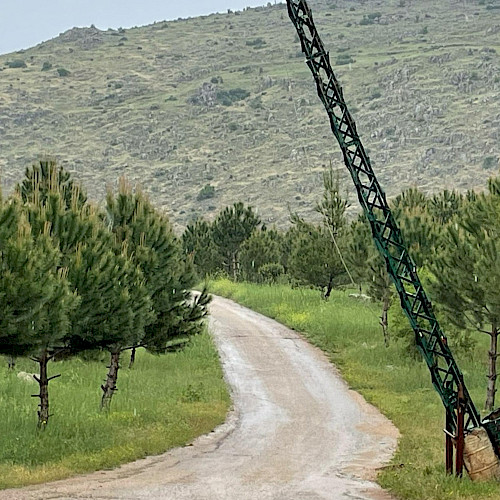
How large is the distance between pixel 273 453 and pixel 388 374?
13093 mm

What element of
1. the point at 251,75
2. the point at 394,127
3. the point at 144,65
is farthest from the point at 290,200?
the point at 144,65

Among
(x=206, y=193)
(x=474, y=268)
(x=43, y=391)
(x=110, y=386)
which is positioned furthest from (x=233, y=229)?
(x=43, y=391)

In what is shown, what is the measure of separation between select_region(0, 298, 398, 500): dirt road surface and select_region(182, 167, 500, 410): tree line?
4.19 metres

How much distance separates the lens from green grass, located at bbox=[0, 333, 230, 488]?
16906 mm

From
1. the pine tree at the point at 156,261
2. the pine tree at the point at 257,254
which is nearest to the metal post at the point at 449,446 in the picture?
the pine tree at the point at 156,261

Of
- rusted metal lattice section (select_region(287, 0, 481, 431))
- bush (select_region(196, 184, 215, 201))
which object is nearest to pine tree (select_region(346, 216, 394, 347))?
rusted metal lattice section (select_region(287, 0, 481, 431))

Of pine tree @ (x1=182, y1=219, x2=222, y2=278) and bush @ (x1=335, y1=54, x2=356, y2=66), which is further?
bush @ (x1=335, y1=54, x2=356, y2=66)

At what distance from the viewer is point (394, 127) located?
4552 inches

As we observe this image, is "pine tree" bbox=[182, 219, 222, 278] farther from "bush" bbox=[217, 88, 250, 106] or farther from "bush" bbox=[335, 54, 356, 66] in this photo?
"bush" bbox=[335, 54, 356, 66]

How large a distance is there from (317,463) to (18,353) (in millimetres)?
6397

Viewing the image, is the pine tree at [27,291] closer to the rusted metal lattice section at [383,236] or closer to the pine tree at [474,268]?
the rusted metal lattice section at [383,236]

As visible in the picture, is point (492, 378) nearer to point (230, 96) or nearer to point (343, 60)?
point (230, 96)

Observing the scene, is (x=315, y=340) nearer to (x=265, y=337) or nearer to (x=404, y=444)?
(x=265, y=337)

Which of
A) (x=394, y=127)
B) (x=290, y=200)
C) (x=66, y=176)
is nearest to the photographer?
(x=66, y=176)
